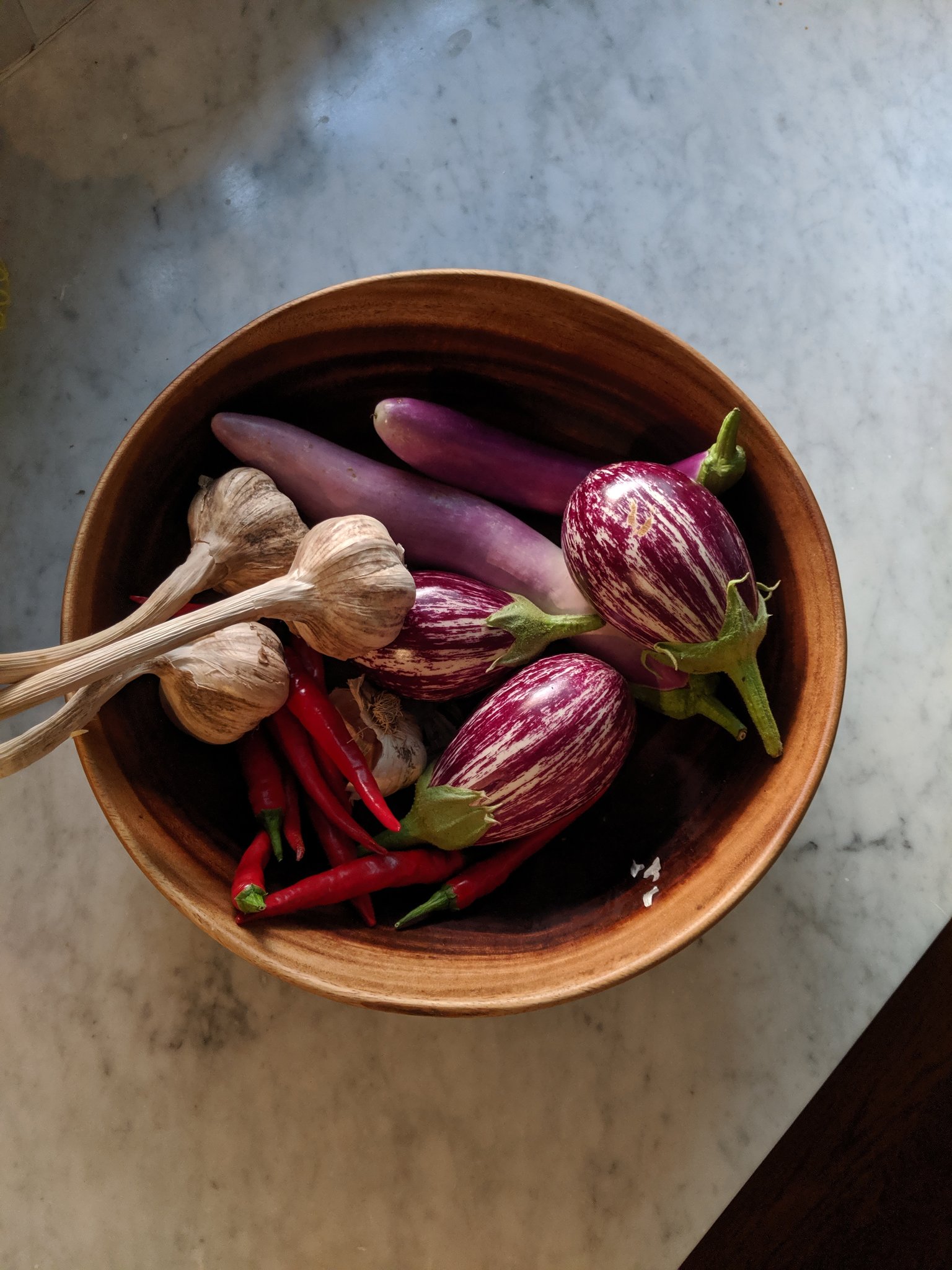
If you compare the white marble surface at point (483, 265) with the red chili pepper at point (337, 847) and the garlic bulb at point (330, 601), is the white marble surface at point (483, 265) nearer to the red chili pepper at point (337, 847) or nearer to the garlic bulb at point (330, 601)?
the red chili pepper at point (337, 847)

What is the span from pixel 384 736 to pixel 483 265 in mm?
493

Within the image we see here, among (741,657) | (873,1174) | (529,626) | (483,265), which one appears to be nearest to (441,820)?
(529,626)

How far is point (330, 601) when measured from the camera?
2.44ft

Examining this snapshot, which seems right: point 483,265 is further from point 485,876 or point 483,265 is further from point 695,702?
point 485,876

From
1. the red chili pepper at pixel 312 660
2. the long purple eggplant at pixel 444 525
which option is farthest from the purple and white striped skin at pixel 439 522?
the red chili pepper at pixel 312 660

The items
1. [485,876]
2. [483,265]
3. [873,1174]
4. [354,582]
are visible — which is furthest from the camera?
[873,1174]

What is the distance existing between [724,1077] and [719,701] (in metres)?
0.38

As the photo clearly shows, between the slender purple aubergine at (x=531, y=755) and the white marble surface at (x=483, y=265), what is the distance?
245 mm

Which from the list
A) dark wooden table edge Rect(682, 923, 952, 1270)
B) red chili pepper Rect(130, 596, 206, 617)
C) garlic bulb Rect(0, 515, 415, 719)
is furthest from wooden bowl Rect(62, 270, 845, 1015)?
dark wooden table edge Rect(682, 923, 952, 1270)

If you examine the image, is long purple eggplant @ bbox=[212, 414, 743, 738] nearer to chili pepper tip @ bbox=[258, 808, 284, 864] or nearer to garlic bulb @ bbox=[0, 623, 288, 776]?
garlic bulb @ bbox=[0, 623, 288, 776]

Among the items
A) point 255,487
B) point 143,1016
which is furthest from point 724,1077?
point 255,487

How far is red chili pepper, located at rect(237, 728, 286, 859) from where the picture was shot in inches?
33.0

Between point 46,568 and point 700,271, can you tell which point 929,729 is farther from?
point 46,568

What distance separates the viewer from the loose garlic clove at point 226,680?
77 cm
